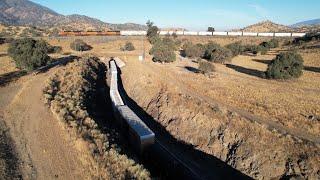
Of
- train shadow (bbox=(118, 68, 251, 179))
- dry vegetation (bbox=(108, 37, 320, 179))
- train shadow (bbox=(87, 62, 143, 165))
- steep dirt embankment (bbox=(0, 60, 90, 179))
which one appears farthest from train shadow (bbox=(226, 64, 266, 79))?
steep dirt embankment (bbox=(0, 60, 90, 179))

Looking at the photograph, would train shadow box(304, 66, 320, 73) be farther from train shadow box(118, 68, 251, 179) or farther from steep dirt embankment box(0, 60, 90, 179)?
steep dirt embankment box(0, 60, 90, 179)

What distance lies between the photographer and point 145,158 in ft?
92.0

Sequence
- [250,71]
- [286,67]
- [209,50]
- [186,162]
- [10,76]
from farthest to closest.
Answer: [209,50] < [250,71] < [286,67] < [10,76] < [186,162]

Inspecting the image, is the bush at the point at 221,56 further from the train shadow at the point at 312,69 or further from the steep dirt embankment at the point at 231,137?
the steep dirt embankment at the point at 231,137

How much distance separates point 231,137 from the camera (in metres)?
30.8

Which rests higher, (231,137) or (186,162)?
(231,137)

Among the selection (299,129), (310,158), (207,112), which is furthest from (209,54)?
(310,158)

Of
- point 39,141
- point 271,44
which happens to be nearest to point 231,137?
point 39,141

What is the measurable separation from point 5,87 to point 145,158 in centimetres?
2413

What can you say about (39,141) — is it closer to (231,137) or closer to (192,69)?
(231,137)

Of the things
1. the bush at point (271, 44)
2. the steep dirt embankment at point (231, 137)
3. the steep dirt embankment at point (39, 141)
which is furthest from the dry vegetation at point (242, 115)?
the bush at point (271, 44)

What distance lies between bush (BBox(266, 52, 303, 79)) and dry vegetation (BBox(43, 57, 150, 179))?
1254 inches

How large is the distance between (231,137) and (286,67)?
3013cm

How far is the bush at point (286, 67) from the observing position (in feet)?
176
